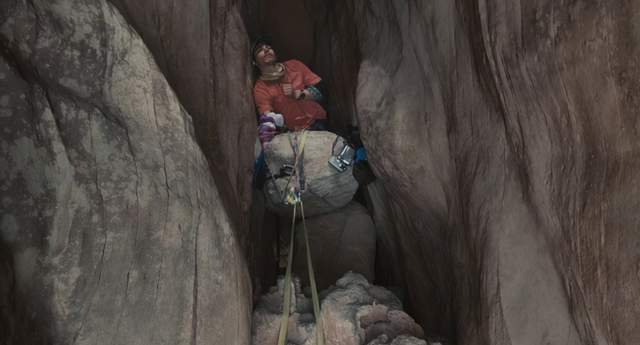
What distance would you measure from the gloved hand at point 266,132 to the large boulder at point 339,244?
1087mm

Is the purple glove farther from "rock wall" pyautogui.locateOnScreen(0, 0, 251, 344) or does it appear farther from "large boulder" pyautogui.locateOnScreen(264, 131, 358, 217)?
"rock wall" pyautogui.locateOnScreen(0, 0, 251, 344)

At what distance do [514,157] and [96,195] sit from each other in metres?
2.08

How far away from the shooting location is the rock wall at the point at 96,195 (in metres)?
1.79

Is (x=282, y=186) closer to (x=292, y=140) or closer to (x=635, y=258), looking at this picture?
(x=292, y=140)

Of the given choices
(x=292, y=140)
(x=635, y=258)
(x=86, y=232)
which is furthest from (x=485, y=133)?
(x=86, y=232)

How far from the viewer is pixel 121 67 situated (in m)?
2.07

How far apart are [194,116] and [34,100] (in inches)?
38.8

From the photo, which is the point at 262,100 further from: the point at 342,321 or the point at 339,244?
the point at 342,321

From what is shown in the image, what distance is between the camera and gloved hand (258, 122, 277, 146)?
4.04 m

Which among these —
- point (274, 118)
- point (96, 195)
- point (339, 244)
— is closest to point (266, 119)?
point (274, 118)

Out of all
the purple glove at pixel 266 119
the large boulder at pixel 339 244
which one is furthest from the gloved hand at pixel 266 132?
the large boulder at pixel 339 244

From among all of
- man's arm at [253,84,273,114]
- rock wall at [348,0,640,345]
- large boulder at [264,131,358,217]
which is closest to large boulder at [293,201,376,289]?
large boulder at [264,131,358,217]

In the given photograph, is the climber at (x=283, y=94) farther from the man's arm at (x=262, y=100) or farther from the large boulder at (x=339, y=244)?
the large boulder at (x=339, y=244)

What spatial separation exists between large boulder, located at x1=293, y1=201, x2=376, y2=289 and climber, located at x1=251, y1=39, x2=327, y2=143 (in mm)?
994
